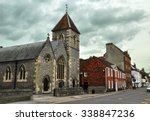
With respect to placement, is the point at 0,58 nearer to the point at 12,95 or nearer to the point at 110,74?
the point at 12,95

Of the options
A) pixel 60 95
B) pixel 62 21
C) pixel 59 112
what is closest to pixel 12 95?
pixel 60 95

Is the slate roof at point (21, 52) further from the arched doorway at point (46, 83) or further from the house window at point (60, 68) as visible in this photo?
the house window at point (60, 68)

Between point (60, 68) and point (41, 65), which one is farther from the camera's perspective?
point (60, 68)

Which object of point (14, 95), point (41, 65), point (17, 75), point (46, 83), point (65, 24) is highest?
point (65, 24)

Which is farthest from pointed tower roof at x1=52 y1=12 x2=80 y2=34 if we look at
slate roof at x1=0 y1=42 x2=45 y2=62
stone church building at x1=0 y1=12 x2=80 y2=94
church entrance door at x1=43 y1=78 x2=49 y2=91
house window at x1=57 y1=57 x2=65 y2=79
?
church entrance door at x1=43 y1=78 x2=49 y2=91

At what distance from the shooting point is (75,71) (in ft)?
145

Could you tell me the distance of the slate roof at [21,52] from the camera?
34.7 meters

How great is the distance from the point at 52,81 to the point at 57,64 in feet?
14.5

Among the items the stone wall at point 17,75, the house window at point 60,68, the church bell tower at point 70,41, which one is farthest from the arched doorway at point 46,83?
the church bell tower at point 70,41

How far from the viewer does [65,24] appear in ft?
152

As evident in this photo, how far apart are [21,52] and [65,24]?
13.6 metres

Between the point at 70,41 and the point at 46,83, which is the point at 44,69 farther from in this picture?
the point at 70,41

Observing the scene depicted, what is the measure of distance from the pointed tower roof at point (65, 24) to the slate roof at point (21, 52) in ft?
33.5

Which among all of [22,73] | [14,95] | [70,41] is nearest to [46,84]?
[22,73]
